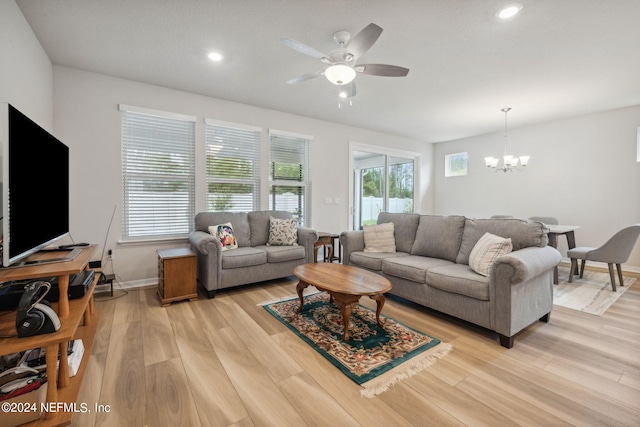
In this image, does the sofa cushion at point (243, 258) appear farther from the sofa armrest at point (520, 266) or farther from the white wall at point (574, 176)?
the white wall at point (574, 176)

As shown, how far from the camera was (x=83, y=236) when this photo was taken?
3205 millimetres

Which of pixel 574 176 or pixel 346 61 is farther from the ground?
pixel 346 61

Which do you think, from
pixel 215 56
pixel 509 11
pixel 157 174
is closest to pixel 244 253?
pixel 157 174

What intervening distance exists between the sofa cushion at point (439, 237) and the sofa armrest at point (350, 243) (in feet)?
→ 2.20

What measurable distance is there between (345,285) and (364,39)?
6.27ft

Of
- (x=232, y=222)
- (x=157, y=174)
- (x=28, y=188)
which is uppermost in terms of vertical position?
(x=157, y=174)

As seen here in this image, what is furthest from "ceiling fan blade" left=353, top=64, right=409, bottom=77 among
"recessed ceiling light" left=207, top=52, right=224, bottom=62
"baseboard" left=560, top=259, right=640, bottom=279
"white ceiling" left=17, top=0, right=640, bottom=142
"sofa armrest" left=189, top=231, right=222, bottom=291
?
"baseboard" left=560, top=259, right=640, bottom=279

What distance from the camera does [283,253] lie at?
142 inches

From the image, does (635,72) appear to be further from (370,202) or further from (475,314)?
(370,202)

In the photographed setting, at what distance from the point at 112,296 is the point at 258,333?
2052mm

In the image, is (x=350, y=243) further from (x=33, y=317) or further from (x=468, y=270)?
(x=33, y=317)

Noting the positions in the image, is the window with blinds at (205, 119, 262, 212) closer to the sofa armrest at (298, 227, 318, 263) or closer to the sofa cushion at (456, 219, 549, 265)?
the sofa armrest at (298, 227, 318, 263)

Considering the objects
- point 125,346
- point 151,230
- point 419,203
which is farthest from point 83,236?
point 419,203

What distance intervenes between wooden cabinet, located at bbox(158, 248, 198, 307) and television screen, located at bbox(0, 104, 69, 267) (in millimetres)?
955
